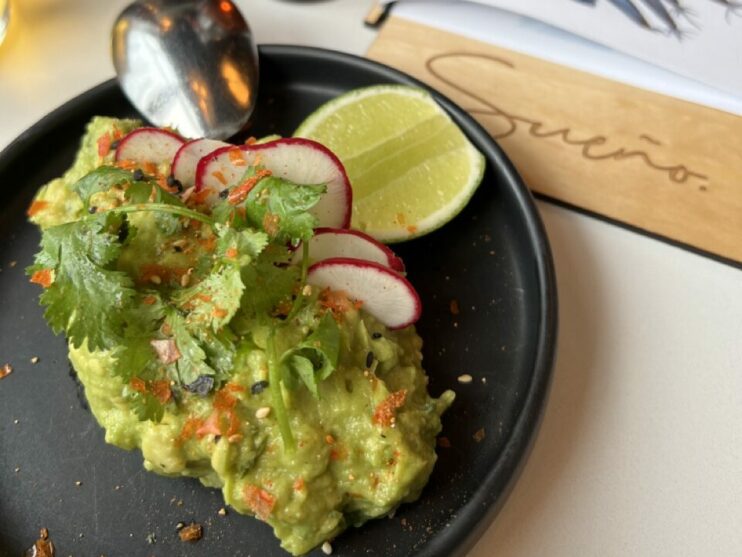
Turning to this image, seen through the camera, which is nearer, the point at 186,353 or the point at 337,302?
the point at 186,353

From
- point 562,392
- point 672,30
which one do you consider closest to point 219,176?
point 562,392

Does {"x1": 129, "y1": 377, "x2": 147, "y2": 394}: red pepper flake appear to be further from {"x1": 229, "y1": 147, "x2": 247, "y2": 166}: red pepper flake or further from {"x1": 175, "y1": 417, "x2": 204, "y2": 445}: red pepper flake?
{"x1": 229, "y1": 147, "x2": 247, "y2": 166}: red pepper flake

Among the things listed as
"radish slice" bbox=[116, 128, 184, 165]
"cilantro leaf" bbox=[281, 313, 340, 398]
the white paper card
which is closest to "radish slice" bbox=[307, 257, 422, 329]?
"cilantro leaf" bbox=[281, 313, 340, 398]

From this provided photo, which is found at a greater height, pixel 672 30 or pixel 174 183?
pixel 174 183

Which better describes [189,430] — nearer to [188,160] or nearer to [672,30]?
[188,160]

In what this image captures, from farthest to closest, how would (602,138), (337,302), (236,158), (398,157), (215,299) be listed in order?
(602,138)
(398,157)
(236,158)
(337,302)
(215,299)

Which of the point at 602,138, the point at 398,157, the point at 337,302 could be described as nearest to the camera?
the point at 337,302

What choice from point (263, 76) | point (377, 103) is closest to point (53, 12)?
point (263, 76)
